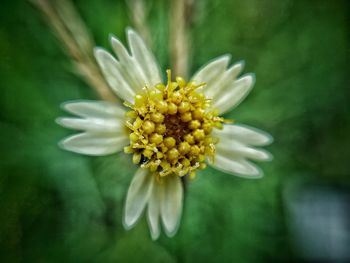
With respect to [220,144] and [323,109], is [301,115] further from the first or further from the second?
[220,144]

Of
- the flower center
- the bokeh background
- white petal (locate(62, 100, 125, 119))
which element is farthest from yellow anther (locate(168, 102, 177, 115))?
the bokeh background

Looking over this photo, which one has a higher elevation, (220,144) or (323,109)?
(323,109)

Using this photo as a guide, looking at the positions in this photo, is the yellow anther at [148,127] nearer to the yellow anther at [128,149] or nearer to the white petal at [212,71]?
the yellow anther at [128,149]

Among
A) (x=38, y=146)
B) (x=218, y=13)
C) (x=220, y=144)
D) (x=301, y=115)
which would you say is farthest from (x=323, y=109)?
(x=38, y=146)

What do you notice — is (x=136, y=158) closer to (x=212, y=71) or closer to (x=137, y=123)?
(x=137, y=123)

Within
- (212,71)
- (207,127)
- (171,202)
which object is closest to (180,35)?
(212,71)

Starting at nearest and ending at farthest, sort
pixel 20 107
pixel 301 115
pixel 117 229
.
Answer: pixel 20 107 → pixel 117 229 → pixel 301 115

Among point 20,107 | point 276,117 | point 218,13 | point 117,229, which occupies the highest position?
point 218,13
